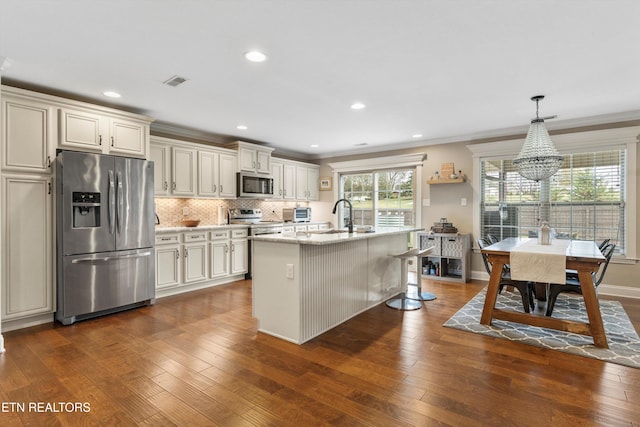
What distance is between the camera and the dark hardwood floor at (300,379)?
194 centimetres

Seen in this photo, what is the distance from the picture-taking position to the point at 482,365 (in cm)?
255

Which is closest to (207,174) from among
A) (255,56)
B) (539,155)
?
(255,56)

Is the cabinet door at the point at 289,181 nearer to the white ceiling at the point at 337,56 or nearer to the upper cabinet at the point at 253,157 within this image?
the upper cabinet at the point at 253,157

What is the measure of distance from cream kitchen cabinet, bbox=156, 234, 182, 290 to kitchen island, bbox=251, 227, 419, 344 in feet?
6.09

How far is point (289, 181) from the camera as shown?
6926 mm

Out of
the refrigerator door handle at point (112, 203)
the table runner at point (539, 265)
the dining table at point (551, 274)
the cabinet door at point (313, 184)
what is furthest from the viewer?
the cabinet door at point (313, 184)

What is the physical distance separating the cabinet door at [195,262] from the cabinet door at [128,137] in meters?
1.41

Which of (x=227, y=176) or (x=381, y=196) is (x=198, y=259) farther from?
(x=381, y=196)

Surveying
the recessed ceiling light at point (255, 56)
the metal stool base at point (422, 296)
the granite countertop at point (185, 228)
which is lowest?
the metal stool base at point (422, 296)

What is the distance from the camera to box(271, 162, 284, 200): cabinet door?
6.56m

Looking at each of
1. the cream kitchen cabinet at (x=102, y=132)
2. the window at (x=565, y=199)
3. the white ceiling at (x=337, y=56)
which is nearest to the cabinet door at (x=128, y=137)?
the cream kitchen cabinet at (x=102, y=132)

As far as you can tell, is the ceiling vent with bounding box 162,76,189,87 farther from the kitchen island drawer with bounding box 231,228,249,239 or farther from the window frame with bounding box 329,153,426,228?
the window frame with bounding box 329,153,426,228

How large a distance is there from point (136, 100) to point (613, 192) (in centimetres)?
629

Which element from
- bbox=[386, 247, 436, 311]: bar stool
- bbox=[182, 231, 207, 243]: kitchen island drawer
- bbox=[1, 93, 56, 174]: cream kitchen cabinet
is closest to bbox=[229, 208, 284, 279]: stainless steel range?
bbox=[182, 231, 207, 243]: kitchen island drawer
